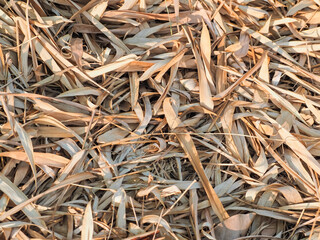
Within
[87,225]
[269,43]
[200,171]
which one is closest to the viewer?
[87,225]

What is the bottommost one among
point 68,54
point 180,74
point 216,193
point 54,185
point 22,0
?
point 216,193

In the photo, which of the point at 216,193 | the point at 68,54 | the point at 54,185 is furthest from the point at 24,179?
the point at 216,193

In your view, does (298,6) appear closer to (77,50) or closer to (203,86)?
(203,86)

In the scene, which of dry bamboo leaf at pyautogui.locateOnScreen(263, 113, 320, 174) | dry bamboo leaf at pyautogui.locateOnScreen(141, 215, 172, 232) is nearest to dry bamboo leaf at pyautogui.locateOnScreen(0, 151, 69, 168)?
dry bamboo leaf at pyautogui.locateOnScreen(141, 215, 172, 232)

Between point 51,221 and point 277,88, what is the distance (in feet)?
2.38

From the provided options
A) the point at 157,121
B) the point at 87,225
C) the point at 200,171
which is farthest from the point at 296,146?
the point at 87,225

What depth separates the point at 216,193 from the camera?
3.52ft

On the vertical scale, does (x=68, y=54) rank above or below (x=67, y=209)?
above

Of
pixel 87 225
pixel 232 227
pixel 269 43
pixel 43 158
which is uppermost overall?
pixel 269 43

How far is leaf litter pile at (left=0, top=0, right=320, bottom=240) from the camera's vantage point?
3.31ft

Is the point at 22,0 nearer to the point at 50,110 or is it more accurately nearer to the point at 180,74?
the point at 50,110

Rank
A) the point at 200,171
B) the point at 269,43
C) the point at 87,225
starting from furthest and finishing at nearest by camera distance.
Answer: the point at 269,43 < the point at 200,171 < the point at 87,225

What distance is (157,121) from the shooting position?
1.12 meters

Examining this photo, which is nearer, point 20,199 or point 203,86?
point 20,199
